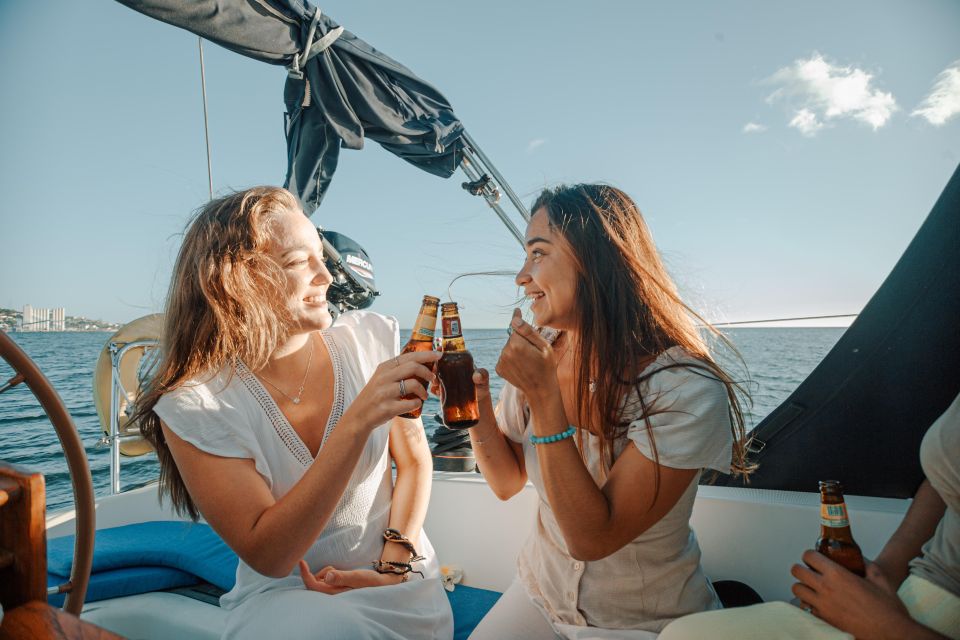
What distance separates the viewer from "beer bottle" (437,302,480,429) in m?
1.56

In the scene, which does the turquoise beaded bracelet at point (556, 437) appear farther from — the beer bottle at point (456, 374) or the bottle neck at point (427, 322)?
the bottle neck at point (427, 322)

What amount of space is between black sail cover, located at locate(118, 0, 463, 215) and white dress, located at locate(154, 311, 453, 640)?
1.74 meters

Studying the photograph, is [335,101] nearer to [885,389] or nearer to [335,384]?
[335,384]

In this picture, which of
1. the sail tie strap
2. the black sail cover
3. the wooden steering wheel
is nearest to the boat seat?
the wooden steering wheel

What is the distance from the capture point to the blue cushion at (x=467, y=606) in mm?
2037

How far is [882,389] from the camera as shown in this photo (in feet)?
7.30

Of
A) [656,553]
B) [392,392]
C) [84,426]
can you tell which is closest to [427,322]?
[392,392]

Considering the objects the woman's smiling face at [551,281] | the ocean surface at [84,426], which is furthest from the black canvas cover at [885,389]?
the woman's smiling face at [551,281]

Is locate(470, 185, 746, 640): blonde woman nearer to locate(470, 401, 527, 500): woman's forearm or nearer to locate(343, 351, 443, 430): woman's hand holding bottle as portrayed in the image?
locate(470, 401, 527, 500): woman's forearm

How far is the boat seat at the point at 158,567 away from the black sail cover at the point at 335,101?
75.9 inches

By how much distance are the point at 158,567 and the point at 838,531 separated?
2.69 m

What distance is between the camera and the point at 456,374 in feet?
5.16

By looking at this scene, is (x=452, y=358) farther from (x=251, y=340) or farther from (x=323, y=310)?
(x=251, y=340)

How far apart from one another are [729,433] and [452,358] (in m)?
0.77
